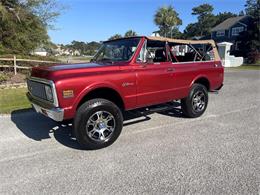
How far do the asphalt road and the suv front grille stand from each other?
3.05ft

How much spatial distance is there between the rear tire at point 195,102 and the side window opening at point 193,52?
0.84 meters

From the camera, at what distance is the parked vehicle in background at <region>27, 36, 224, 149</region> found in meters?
4.34

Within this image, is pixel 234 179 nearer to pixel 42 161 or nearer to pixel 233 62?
pixel 42 161

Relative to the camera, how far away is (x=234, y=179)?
3.48m

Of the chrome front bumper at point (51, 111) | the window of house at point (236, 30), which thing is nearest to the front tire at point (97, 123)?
the chrome front bumper at point (51, 111)

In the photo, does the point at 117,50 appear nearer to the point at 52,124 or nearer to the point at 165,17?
the point at 52,124

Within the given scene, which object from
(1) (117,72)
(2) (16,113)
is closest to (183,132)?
(1) (117,72)

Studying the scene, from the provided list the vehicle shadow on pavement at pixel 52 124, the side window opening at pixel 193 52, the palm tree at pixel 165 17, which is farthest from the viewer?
the palm tree at pixel 165 17

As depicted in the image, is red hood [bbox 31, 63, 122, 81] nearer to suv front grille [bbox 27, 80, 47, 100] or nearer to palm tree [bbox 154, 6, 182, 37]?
suv front grille [bbox 27, 80, 47, 100]

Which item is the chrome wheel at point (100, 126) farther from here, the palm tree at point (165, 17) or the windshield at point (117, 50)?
the palm tree at point (165, 17)

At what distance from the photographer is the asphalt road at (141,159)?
336 cm

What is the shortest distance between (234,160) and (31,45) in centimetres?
1620

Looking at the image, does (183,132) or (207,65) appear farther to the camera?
(207,65)

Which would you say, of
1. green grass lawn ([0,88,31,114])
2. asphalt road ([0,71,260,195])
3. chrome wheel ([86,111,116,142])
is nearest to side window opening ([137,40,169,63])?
chrome wheel ([86,111,116,142])
